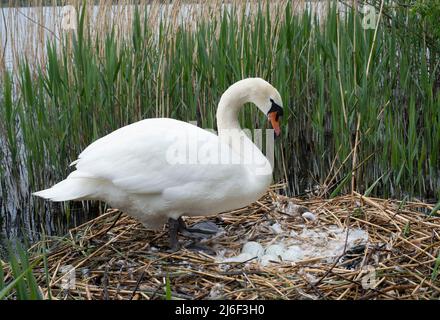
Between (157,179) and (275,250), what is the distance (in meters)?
0.72

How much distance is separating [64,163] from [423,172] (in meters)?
2.78

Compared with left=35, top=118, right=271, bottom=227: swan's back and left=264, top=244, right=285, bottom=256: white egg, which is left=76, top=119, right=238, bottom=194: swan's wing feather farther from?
left=264, top=244, right=285, bottom=256: white egg

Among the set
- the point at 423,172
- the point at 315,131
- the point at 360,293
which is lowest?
the point at 360,293

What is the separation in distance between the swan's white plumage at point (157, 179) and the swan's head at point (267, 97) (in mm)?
394

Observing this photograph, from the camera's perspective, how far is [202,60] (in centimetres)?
494

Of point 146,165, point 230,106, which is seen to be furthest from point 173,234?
point 230,106

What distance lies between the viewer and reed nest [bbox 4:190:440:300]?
9.18 ft

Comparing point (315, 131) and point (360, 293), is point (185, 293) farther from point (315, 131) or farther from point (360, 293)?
point (315, 131)

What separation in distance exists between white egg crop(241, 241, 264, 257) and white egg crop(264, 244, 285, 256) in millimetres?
33

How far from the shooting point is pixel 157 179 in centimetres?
326

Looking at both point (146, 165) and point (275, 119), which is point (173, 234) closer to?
point (146, 165)

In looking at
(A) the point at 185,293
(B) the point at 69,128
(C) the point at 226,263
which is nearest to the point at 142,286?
(A) the point at 185,293
